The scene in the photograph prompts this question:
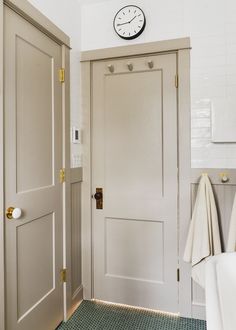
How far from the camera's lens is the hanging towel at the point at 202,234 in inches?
74.3

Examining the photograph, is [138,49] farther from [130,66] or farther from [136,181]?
[136,181]

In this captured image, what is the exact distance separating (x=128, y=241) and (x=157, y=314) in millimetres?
607

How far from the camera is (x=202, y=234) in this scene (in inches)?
74.7

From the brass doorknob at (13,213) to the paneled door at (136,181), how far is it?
922mm

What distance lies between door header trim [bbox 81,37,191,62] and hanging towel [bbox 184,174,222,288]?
3.43 ft

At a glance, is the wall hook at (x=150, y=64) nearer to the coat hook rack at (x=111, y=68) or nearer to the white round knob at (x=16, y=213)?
the coat hook rack at (x=111, y=68)

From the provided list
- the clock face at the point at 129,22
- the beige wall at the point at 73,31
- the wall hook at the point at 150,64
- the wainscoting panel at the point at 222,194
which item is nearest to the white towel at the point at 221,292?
the wainscoting panel at the point at 222,194

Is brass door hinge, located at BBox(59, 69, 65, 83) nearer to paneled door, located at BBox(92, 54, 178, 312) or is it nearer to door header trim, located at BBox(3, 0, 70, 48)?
door header trim, located at BBox(3, 0, 70, 48)

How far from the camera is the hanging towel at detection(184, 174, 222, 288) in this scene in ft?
6.19

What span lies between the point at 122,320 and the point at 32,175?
1.32 meters

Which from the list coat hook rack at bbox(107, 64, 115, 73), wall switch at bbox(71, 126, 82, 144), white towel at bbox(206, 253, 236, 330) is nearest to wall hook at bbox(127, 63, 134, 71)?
coat hook rack at bbox(107, 64, 115, 73)

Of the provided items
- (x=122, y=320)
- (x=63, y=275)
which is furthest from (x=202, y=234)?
(x=63, y=275)

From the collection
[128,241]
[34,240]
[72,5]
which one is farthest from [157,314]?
[72,5]

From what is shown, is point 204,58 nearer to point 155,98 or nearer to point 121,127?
point 155,98
